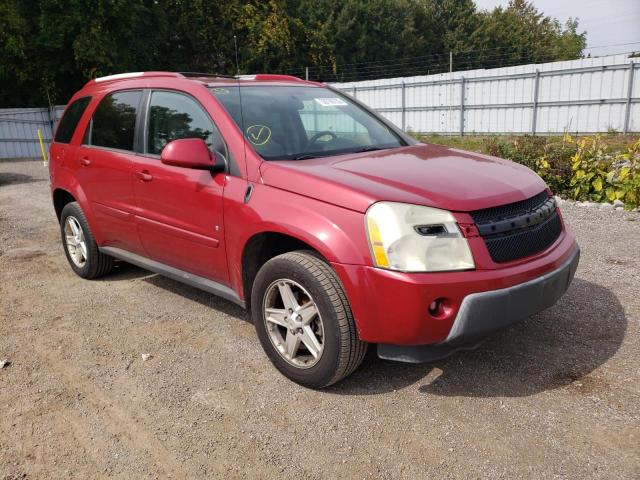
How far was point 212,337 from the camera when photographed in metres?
3.83

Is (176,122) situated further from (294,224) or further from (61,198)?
(61,198)

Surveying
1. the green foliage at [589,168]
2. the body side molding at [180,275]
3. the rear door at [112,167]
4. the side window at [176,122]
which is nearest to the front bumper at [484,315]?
the body side molding at [180,275]

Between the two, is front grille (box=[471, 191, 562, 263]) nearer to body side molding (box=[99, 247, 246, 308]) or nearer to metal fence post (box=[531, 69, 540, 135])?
body side molding (box=[99, 247, 246, 308])

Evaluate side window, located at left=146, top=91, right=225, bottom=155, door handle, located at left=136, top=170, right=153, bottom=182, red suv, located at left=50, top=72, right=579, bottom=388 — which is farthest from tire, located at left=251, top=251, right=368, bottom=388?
door handle, located at left=136, top=170, right=153, bottom=182

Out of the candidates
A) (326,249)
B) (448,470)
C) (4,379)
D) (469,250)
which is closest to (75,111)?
(4,379)

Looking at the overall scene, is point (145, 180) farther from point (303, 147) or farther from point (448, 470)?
point (448, 470)

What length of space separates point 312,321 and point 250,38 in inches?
1233

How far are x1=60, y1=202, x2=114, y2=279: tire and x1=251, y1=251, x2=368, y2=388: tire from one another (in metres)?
2.35

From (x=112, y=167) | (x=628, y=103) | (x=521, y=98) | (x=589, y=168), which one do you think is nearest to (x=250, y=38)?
(x=521, y=98)

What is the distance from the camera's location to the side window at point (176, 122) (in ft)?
11.6

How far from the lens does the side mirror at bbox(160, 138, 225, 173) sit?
327 centimetres

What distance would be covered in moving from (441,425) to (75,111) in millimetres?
4314

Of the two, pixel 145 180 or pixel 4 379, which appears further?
pixel 145 180

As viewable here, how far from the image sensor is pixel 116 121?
14.5 ft
